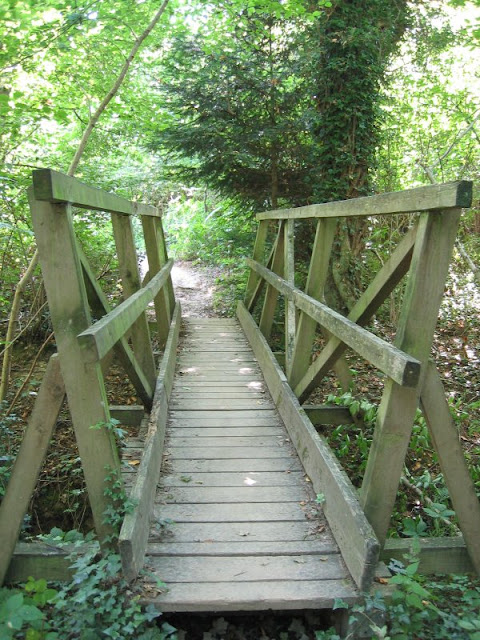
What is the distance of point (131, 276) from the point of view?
400 cm

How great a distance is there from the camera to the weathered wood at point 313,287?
3969mm

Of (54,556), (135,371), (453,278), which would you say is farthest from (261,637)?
(453,278)

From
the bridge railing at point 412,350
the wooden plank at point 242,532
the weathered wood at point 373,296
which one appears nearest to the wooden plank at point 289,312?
the weathered wood at point 373,296

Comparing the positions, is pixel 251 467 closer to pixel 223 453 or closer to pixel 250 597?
pixel 223 453

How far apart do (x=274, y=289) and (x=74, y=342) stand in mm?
3938

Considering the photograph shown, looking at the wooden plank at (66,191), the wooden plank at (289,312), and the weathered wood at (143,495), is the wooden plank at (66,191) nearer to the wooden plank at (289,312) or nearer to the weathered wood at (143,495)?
the weathered wood at (143,495)

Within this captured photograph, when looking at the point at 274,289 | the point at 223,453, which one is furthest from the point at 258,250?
the point at 223,453

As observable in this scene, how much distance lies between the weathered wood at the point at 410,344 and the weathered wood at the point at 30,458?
1.60 m

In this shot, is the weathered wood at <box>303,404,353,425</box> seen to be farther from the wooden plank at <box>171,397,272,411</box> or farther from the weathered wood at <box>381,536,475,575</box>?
the weathered wood at <box>381,536,475,575</box>

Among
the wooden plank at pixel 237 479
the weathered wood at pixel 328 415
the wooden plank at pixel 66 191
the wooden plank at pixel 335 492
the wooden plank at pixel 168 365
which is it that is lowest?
the weathered wood at pixel 328 415

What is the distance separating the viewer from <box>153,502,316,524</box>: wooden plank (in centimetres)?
298

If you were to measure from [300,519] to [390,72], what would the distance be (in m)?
7.76

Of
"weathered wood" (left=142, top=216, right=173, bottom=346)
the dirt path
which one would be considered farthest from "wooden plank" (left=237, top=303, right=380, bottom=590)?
the dirt path

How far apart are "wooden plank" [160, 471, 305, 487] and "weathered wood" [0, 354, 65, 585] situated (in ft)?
3.04
